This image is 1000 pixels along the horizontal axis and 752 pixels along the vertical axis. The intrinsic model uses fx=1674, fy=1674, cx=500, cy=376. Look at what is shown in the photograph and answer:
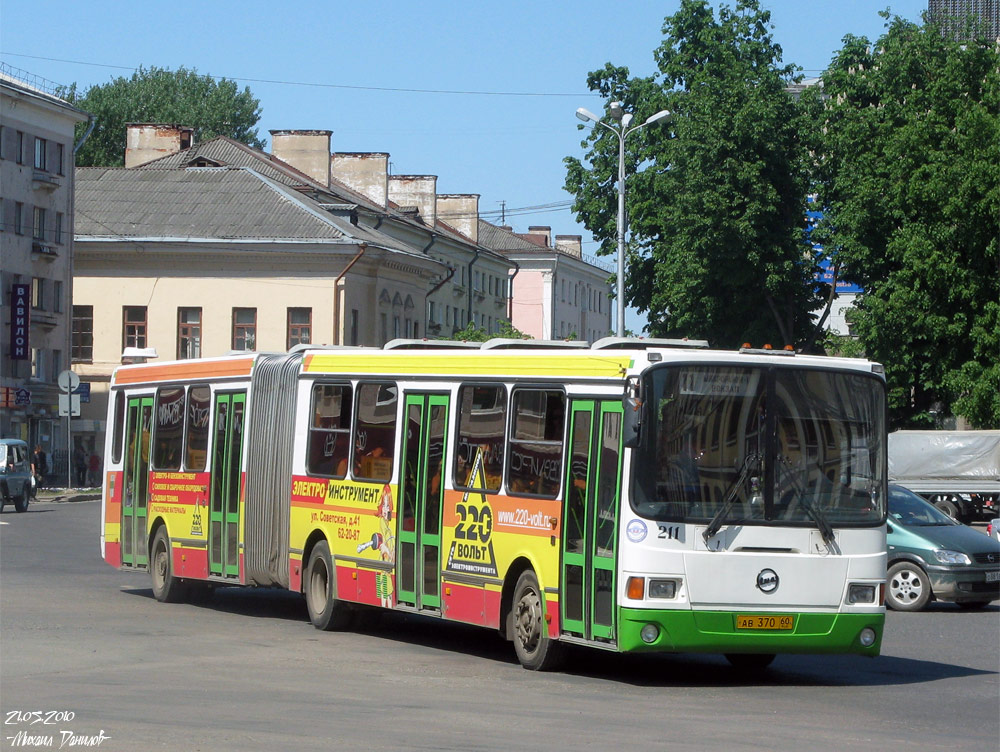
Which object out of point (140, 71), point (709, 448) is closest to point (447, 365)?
point (709, 448)

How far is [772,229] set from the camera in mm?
49844

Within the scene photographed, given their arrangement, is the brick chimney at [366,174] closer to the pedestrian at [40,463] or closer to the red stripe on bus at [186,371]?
the pedestrian at [40,463]

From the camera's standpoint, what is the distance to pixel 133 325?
6931 centimetres

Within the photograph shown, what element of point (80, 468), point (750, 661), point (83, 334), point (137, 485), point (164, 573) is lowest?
point (750, 661)

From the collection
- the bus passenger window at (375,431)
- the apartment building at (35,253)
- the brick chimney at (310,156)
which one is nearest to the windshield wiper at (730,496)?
the bus passenger window at (375,431)

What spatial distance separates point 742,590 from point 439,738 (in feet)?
12.3

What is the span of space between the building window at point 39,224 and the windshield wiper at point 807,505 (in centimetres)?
5662

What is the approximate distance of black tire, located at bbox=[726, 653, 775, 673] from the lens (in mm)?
14211

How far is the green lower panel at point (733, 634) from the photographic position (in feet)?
40.7

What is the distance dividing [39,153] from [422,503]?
2146 inches

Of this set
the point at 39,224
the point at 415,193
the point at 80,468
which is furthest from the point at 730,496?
the point at 415,193

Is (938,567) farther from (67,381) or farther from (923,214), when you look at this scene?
(67,381)

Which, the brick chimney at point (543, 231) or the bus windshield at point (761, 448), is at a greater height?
the brick chimney at point (543, 231)

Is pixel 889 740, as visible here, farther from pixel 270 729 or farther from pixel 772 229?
pixel 772 229
